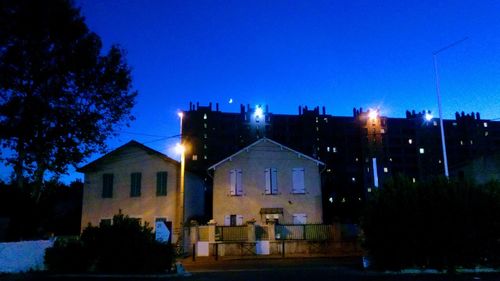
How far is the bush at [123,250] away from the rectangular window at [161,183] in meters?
16.1

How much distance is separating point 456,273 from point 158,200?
79.8 ft

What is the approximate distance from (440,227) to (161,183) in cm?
2365

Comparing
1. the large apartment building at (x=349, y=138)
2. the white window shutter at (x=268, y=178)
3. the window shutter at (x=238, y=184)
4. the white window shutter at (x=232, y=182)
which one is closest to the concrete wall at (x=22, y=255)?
the white window shutter at (x=232, y=182)

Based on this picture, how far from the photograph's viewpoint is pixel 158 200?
36125 mm

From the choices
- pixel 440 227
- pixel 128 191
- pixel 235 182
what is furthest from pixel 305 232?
pixel 128 191

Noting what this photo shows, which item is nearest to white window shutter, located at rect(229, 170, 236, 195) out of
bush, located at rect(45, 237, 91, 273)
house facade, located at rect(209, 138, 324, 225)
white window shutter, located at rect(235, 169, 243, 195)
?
house facade, located at rect(209, 138, 324, 225)

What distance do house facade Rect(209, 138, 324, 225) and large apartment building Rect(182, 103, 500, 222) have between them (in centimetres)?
6147

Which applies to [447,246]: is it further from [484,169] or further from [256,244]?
[484,169]

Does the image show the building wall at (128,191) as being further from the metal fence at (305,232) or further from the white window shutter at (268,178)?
the metal fence at (305,232)

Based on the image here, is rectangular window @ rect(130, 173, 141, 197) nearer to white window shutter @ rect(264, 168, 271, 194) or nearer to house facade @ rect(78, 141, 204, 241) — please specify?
house facade @ rect(78, 141, 204, 241)

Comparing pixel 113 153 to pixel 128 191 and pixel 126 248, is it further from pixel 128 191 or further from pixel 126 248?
pixel 126 248

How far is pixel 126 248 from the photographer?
19.1 meters

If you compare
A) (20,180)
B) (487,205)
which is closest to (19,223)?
(20,180)

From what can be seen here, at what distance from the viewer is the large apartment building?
337 feet
